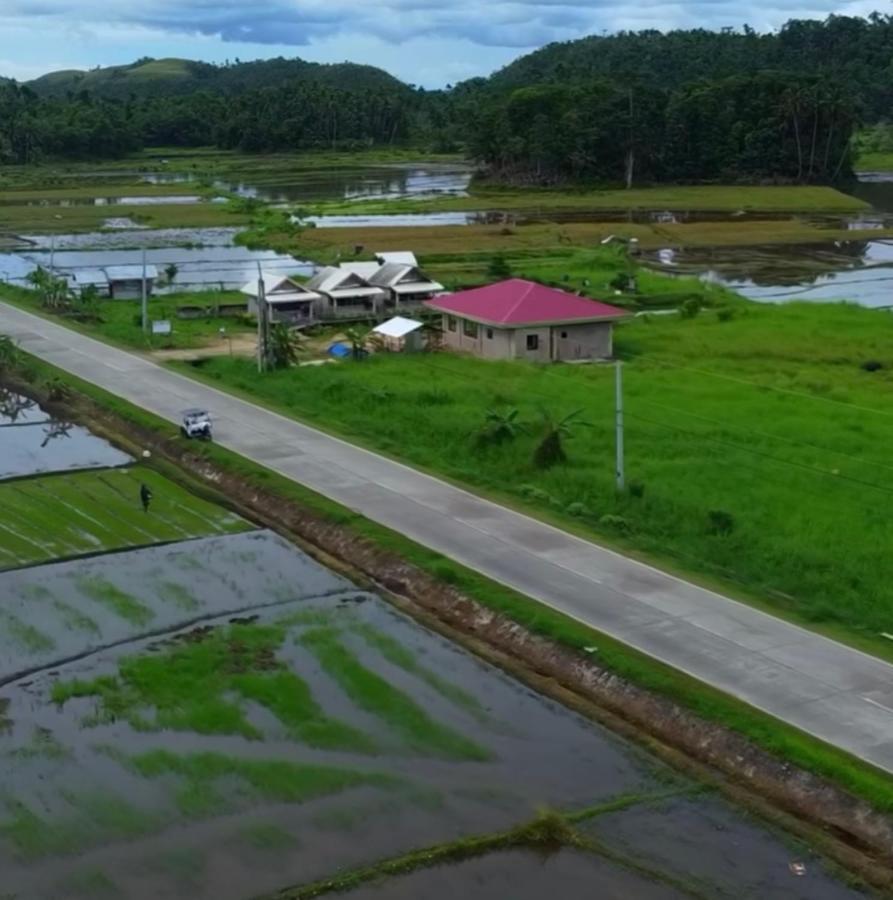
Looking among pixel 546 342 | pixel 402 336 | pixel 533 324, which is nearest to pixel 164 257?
pixel 402 336

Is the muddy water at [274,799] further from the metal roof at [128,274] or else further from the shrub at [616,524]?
the metal roof at [128,274]

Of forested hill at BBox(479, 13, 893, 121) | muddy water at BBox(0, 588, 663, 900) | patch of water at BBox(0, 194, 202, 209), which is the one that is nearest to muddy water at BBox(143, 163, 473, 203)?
patch of water at BBox(0, 194, 202, 209)

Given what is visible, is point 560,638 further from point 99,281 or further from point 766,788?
point 99,281

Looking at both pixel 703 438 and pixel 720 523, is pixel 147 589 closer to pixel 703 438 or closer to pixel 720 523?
pixel 720 523

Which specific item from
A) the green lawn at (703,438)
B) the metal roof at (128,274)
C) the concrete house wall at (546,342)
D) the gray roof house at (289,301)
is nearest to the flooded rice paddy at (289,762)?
the green lawn at (703,438)

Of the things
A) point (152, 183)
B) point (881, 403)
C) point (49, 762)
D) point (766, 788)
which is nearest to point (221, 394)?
point (881, 403)
